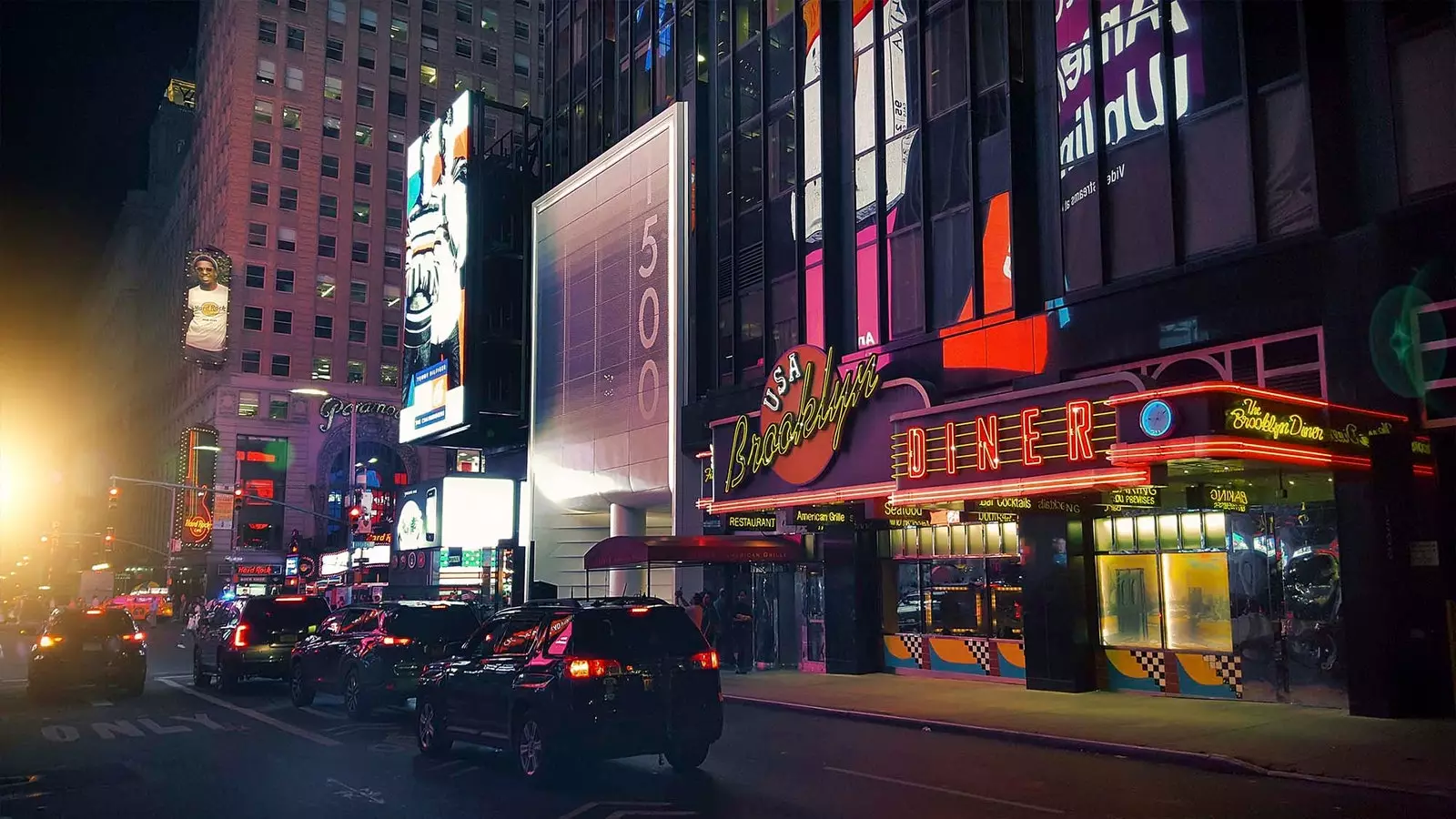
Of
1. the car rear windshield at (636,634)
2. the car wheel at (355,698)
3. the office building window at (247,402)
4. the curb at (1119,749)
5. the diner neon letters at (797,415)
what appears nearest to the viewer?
the curb at (1119,749)

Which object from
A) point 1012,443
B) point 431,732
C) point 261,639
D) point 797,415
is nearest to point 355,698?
point 431,732

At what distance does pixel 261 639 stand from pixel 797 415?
12538 mm

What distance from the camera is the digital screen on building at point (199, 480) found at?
7850 centimetres

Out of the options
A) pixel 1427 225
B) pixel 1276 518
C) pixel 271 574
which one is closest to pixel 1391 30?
pixel 1427 225

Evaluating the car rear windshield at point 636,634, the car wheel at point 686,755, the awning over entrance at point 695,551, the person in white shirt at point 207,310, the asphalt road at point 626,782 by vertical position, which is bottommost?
the asphalt road at point 626,782

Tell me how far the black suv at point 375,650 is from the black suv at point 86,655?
365cm

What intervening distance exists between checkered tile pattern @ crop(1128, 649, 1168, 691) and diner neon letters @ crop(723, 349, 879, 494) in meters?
7.43

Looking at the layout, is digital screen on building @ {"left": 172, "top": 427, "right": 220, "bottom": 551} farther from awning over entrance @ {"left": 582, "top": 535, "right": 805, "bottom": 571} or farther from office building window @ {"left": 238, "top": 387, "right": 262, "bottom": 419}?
awning over entrance @ {"left": 582, "top": 535, "right": 805, "bottom": 571}

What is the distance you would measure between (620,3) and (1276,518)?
3019cm

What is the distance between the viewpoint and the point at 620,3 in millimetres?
39781

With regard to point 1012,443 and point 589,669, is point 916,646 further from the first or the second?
point 589,669

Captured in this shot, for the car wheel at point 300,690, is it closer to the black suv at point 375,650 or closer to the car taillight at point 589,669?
the black suv at point 375,650

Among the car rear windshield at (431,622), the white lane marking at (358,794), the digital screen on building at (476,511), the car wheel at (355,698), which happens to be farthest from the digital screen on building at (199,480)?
the white lane marking at (358,794)

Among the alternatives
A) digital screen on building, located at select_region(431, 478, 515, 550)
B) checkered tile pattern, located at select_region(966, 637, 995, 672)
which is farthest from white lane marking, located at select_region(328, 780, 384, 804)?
digital screen on building, located at select_region(431, 478, 515, 550)
